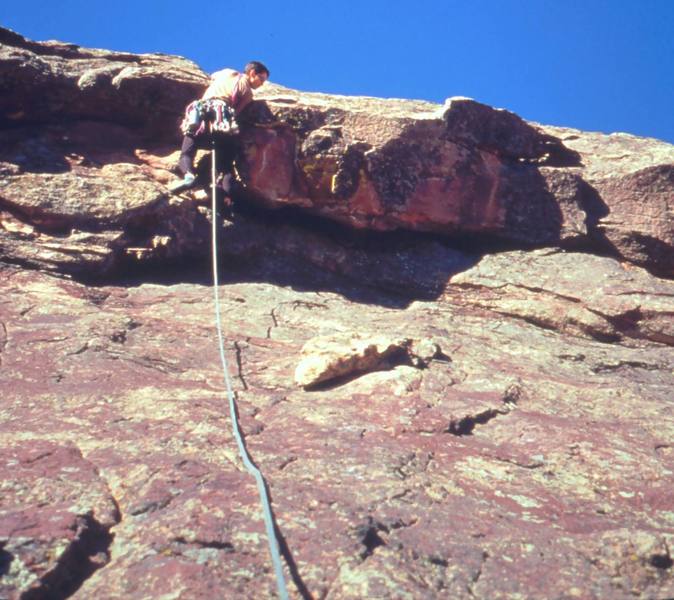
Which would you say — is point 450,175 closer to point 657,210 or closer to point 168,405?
point 657,210

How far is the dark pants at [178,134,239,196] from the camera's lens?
8.33 metres

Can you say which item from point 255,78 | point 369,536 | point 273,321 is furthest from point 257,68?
point 369,536

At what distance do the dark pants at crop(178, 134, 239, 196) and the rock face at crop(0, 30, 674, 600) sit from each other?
0.32 metres

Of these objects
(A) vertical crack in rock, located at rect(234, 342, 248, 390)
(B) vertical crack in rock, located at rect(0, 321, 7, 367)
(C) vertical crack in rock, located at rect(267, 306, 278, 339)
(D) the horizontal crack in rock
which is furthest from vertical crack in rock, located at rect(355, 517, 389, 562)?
(B) vertical crack in rock, located at rect(0, 321, 7, 367)

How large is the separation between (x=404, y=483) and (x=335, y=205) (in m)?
5.07

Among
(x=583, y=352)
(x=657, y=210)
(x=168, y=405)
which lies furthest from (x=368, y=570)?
(x=657, y=210)

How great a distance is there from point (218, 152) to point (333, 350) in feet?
12.4

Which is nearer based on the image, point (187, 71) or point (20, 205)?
point (20, 205)

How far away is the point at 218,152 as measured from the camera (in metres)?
8.45

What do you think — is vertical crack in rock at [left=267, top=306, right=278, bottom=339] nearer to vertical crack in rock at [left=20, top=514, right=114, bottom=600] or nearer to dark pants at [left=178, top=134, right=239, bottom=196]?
dark pants at [left=178, top=134, right=239, bottom=196]

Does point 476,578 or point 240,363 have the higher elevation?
point 240,363

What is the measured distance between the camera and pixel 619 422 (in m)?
5.55

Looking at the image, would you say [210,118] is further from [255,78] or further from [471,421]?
[471,421]

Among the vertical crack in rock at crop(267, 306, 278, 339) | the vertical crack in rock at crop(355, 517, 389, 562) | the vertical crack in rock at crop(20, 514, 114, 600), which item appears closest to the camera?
the vertical crack in rock at crop(20, 514, 114, 600)
